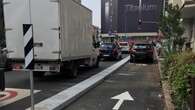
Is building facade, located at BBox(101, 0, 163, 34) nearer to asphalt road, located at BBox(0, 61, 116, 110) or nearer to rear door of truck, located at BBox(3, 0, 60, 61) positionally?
asphalt road, located at BBox(0, 61, 116, 110)

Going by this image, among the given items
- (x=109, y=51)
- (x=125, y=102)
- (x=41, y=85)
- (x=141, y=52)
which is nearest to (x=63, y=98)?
(x=125, y=102)

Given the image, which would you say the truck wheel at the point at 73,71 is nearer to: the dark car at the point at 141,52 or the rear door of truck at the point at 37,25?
the rear door of truck at the point at 37,25

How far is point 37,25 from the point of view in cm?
1505

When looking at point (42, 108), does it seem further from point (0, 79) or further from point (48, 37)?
point (48, 37)

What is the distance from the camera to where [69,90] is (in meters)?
13.0

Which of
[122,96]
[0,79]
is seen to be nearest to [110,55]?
[122,96]

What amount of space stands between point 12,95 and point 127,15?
103 meters

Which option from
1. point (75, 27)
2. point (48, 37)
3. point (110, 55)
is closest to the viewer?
point (48, 37)

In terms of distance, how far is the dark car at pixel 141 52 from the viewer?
1248 inches

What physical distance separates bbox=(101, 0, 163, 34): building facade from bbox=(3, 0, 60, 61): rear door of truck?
308ft

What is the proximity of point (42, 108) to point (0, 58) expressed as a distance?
31.3 feet

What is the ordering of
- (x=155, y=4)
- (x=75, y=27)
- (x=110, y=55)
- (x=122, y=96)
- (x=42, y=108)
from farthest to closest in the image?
(x=155, y=4)
(x=110, y=55)
(x=75, y=27)
(x=122, y=96)
(x=42, y=108)

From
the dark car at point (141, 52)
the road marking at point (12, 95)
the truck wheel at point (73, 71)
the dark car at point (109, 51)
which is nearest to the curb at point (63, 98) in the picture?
the road marking at point (12, 95)

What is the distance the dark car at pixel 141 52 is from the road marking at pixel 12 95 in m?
19.2
